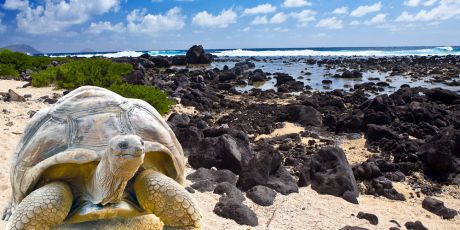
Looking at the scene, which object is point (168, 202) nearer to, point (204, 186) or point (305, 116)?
point (204, 186)

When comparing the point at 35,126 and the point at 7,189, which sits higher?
the point at 35,126

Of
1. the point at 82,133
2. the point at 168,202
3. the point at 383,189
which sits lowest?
the point at 383,189

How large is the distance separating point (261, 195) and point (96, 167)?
3.36m

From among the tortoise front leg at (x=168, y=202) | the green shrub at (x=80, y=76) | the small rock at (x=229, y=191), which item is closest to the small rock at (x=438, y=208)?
the small rock at (x=229, y=191)

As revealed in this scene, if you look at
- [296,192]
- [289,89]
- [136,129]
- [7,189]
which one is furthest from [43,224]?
[289,89]

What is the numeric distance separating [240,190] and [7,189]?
124 inches

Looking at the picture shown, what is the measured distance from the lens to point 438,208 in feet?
21.6

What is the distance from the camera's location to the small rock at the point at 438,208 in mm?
6438

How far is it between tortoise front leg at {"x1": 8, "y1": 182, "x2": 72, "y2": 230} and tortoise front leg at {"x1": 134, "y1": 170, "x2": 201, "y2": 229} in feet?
1.83

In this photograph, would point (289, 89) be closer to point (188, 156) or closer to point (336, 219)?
point (188, 156)

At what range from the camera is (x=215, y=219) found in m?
5.29

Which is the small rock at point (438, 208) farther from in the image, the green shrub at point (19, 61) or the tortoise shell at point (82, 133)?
the green shrub at point (19, 61)

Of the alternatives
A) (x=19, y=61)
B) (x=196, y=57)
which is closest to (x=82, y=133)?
(x=19, y=61)

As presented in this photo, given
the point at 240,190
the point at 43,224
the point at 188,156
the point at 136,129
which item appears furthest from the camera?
the point at 188,156
